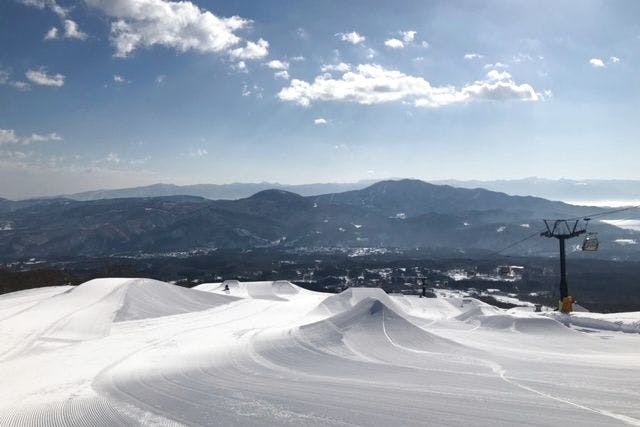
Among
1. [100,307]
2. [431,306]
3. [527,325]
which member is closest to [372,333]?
[527,325]

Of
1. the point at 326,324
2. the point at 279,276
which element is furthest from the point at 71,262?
the point at 326,324

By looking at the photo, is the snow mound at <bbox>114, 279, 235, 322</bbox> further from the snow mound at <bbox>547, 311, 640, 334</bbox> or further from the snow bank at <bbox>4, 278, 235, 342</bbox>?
the snow mound at <bbox>547, 311, 640, 334</bbox>

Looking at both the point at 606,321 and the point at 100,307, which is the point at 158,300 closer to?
the point at 100,307

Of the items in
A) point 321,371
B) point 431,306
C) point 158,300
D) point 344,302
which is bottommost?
point 431,306

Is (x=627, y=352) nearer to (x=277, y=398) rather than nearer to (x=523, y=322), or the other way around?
(x=523, y=322)

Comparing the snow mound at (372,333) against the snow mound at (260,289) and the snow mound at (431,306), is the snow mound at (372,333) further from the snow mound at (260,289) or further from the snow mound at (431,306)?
the snow mound at (260,289)

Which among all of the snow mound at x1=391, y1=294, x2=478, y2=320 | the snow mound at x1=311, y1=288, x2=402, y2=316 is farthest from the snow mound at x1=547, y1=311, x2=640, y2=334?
the snow mound at x1=391, y1=294, x2=478, y2=320
